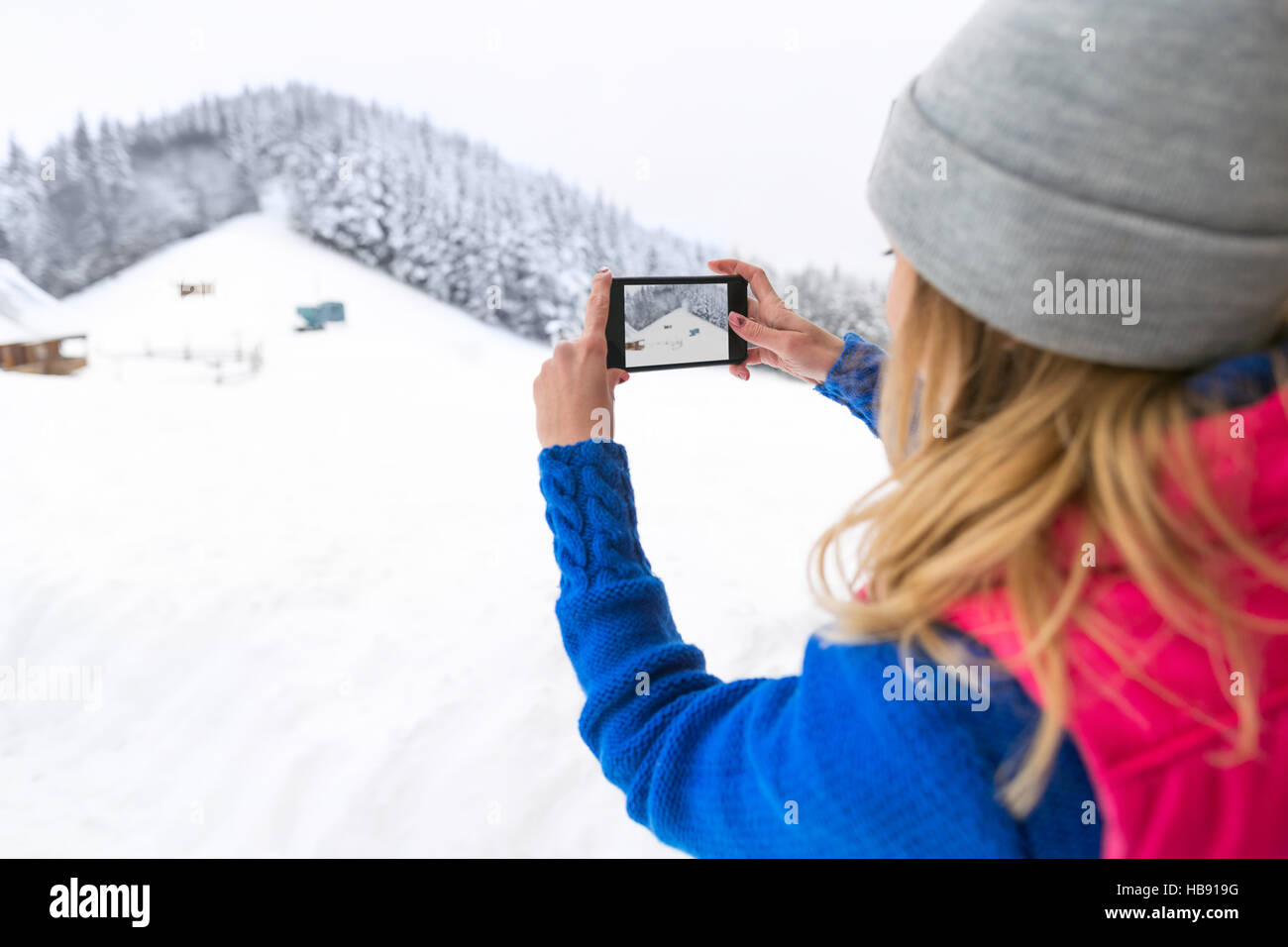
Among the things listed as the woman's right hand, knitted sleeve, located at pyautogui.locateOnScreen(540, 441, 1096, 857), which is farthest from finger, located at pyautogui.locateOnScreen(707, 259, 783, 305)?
knitted sleeve, located at pyautogui.locateOnScreen(540, 441, 1096, 857)

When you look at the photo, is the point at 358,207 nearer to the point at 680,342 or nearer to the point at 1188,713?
the point at 680,342

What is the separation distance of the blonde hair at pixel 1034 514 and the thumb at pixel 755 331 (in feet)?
1.46

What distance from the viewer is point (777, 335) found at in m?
0.87

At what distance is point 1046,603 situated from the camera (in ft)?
1.08

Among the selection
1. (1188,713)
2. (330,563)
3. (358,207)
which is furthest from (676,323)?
(358,207)

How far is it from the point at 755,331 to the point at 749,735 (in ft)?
1.81

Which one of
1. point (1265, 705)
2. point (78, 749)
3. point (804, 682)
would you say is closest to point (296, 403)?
point (78, 749)

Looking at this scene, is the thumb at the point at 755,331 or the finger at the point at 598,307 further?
the thumb at the point at 755,331

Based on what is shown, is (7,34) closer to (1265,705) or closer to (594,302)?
(594,302)

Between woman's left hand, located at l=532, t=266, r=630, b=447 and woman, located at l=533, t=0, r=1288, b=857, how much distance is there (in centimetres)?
27

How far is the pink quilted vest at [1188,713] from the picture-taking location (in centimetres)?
31
